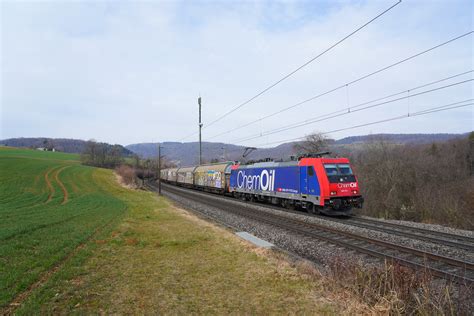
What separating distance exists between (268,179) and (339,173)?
6496 mm

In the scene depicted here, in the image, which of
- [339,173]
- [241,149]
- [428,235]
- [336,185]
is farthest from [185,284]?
[241,149]

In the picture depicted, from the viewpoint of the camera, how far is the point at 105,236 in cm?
1092

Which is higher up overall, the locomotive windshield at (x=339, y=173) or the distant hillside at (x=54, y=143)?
the distant hillside at (x=54, y=143)

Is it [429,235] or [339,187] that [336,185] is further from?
[429,235]

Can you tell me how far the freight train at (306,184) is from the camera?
54.2ft

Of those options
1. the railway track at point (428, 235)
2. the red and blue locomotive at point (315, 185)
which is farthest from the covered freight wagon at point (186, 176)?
the railway track at point (428, 235)

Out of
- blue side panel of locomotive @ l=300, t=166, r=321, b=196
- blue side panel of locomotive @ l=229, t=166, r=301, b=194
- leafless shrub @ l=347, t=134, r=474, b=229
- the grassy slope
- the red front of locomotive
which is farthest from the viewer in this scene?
leafless shrub @ l=347, t=134, r=474, b=229

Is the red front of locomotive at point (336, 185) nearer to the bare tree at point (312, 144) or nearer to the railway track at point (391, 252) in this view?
the railway track at point (391, 252)

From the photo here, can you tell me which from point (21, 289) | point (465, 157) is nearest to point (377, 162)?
point (465, 157)

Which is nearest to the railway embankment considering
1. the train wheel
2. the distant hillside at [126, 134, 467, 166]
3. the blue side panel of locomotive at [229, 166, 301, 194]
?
the train wheel

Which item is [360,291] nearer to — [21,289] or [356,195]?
[21,289]

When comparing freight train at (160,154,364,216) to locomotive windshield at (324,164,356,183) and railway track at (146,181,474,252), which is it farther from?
railway track at (146,181,474,252)

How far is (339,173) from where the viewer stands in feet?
55.7

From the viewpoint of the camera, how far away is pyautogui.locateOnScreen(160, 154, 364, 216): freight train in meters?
16.5
